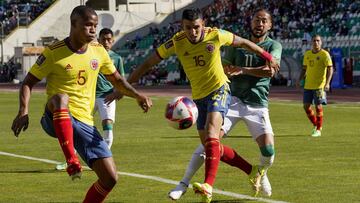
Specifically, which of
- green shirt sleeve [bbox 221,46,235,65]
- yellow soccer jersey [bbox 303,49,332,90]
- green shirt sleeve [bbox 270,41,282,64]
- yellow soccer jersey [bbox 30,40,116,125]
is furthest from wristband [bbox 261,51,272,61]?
yellow soccer jersey [bbox 303,49,332,90]

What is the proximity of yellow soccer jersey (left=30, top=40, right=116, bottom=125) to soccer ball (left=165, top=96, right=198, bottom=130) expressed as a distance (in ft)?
5.89

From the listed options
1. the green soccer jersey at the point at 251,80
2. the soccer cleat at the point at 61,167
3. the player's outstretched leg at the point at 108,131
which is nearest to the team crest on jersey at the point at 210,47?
the green soccer jersey at the point at 251,80

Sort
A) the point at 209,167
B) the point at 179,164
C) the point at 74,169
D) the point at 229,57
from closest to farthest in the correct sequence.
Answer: the point at 74,169 → the point at 209,167 → the point at 229,57 → the point at 179,164

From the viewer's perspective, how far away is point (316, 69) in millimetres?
21328

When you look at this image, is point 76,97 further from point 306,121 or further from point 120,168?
point 306,121

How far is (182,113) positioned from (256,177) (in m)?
1.15

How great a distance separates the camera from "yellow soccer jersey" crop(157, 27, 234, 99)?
403 inches

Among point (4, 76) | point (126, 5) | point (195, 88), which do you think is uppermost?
point (195, 88)

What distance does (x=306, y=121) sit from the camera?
25062 millimetres

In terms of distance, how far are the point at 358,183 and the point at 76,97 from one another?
4594 millimetres

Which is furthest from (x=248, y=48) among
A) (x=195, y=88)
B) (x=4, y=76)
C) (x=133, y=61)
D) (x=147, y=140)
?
(x=4, y=76)

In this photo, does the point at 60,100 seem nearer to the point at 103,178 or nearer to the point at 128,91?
the point at 103,178

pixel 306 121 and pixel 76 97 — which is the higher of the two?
pixel 76 97

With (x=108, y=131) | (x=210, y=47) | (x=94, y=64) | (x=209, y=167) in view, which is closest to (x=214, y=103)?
(x=210, y=47)
